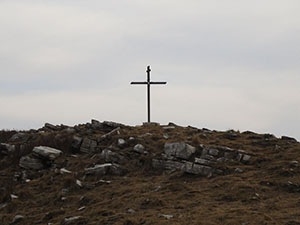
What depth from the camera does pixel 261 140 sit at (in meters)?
20.0

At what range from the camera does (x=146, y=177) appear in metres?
16.1

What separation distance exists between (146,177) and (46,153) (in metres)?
5.88

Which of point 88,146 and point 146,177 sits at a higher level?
point 88,146

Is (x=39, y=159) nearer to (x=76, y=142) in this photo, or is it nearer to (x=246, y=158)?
(x=76, y=142)

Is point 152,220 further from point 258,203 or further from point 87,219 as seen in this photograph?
point 258,203

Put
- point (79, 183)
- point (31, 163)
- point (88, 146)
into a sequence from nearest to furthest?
point (79, 183), point (31, 163), point (88, 146)

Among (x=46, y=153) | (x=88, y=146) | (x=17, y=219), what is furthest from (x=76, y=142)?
(x=17, y=219)

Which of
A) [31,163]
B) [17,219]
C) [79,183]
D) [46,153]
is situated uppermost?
[46,153]

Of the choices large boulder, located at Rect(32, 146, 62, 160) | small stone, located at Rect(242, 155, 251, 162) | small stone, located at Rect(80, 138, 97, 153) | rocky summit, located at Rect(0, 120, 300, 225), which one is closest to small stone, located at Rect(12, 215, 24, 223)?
rocky summit, located at Rect(0, 120, 300, 225)

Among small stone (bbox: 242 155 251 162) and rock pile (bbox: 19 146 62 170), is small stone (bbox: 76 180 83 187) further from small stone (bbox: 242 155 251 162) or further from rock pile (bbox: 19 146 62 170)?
small stone (bbox: 242 155 251 162)

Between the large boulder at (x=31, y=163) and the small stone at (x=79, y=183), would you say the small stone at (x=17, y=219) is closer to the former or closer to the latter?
the small stone at (x=79, y=183)

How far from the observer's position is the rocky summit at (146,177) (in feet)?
37.3

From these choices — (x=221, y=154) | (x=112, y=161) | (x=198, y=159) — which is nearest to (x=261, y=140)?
(x=221, y=154)

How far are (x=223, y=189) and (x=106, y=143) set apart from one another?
27.4 ft
